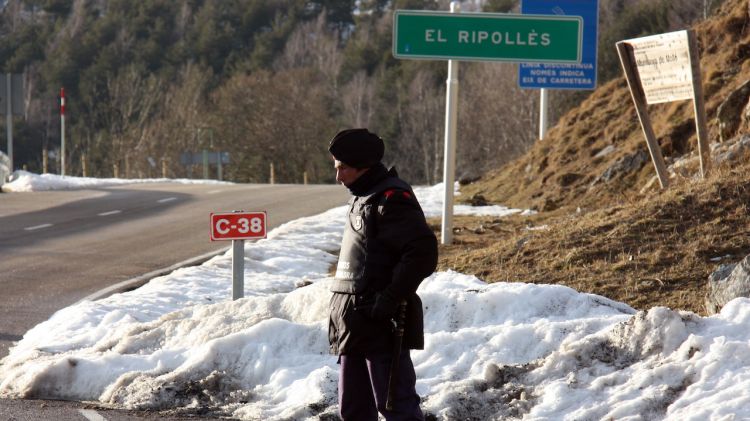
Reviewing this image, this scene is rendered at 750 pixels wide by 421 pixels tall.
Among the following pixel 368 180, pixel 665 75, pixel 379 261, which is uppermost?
pixel 665 75

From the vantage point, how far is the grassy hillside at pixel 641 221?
31.3 feet

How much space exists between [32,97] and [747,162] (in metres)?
92.3

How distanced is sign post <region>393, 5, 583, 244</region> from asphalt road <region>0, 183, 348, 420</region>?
13.0 feet

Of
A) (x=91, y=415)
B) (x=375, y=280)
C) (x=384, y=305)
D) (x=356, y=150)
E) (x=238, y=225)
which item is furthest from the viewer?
(x=238, y=225)

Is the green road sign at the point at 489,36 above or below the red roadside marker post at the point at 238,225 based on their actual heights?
above

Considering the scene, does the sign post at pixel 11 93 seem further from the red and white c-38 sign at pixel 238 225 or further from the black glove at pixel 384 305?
the black glove at pixel 384 305

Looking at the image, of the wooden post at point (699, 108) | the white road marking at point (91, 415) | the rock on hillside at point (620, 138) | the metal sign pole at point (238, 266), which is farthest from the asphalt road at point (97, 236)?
the wooden post at point (699, 108)

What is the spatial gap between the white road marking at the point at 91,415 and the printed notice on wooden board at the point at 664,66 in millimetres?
7570

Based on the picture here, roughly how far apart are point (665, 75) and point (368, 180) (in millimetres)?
8044

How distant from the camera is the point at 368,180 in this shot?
5.46m

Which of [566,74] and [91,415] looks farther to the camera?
[566,74]

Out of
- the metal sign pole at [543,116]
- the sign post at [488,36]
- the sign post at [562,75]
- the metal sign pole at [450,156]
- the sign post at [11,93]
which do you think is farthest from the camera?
the sign post at [11,93]

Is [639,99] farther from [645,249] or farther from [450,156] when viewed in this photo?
[645,249]

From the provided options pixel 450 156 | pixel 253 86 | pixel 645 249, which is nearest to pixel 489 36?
pixel 450 156
